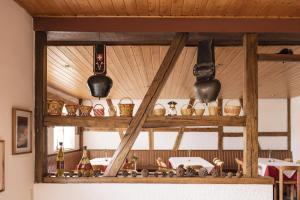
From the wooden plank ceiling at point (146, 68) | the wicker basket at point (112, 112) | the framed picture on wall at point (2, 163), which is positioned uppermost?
the wooden plank ceiling at point (146, 68)

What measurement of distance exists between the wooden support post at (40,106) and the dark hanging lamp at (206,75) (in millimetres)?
1572

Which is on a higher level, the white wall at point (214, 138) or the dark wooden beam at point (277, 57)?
the dark wooden beam at point (277, 57)

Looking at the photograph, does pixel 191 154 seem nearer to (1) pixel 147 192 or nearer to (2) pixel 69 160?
(2) pixel 69 160

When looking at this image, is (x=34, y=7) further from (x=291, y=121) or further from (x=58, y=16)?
(x=291, y=121)

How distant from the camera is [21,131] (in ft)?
10.5

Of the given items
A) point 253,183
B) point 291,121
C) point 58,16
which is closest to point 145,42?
point 58,16

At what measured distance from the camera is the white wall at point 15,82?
9.40 ft

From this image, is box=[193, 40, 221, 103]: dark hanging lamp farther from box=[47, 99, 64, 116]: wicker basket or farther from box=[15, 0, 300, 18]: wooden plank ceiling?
box=[47, 99, 64, 116]: wicker basket

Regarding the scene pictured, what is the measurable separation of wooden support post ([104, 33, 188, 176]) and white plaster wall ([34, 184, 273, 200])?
197 mm

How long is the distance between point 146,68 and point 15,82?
3.16 m

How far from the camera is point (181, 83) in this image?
7.81m

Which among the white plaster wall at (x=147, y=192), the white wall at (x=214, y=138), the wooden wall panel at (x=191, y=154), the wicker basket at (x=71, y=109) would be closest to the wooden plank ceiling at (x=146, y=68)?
the wicker basket at (x=71, y=109)

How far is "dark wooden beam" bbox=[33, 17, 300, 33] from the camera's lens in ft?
11.5

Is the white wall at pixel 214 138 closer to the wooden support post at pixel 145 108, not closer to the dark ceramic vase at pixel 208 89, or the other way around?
the wooden support post at pixel 145 108
